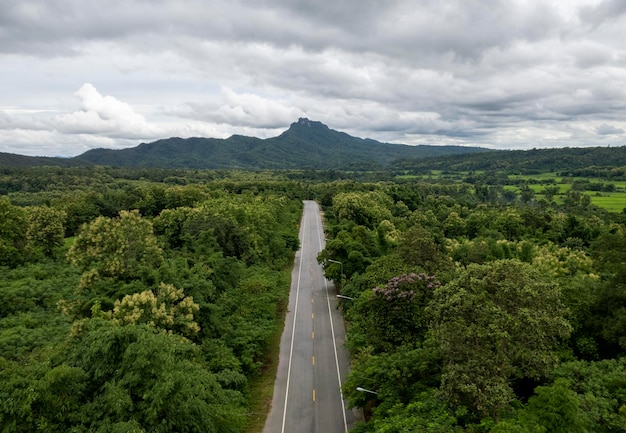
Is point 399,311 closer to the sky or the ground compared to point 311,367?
closer to the sky

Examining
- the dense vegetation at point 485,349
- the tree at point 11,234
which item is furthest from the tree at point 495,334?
the tree at point 11,234

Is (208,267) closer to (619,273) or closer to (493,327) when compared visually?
(493,327)

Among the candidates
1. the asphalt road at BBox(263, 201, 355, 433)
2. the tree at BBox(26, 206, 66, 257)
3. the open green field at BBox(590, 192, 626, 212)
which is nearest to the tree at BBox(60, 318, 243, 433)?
the asphalt road at BBox(263, 201, 355, 433)

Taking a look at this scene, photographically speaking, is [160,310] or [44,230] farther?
[44,230]

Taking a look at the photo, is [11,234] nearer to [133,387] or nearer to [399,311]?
[133,387]

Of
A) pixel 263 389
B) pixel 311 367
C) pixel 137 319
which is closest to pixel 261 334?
pixel 263 389

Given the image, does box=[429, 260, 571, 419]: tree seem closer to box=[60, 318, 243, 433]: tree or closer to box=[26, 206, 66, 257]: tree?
box=[60, 318, 243, 433]: tree
